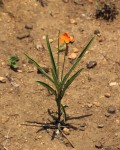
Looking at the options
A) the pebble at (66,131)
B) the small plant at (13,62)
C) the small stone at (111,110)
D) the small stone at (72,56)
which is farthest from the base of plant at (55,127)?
the small stone at (72,56)

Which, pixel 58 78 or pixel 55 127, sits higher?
pixel 58 78

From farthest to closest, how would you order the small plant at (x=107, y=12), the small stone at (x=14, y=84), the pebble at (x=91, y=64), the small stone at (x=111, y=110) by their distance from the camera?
the small plant at (x=107, y=12) → the pebble at (x=91, y=64) → the small stone at (x=14, y=84) → the small stone at (x=111, y=110)

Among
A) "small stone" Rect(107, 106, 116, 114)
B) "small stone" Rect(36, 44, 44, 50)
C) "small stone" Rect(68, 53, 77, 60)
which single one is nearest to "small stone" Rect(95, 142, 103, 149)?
"small stone" Rect(107, 106, 116, 114)

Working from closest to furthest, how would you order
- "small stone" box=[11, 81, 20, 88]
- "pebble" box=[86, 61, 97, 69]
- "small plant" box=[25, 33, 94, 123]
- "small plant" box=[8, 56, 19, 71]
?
"small plant" box=[25, 33, 94, 123] → "small stone" box=[11, 81, 20, 88] → "small plant" box=[8, 56, 19, 71] → "pebble" box=[86, 61, 97, 69]

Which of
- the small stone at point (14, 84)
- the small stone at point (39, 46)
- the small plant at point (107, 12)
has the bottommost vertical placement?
the small stone at point (14, 84)

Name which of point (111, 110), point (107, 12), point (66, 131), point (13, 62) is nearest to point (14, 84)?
point (13, 62)

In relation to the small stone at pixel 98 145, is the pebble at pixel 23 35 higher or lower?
higher

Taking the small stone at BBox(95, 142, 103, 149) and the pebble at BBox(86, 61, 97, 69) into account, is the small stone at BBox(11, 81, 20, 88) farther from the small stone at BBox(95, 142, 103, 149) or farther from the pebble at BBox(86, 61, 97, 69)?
the small stone at BBox(95, 142, 103, 149)

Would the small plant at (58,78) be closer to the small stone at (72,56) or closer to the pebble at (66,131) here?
the pebble at (66,131)

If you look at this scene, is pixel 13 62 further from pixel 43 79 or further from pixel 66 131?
pixel 66 131

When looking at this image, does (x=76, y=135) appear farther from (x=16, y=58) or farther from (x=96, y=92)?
(x=16, y=58)
